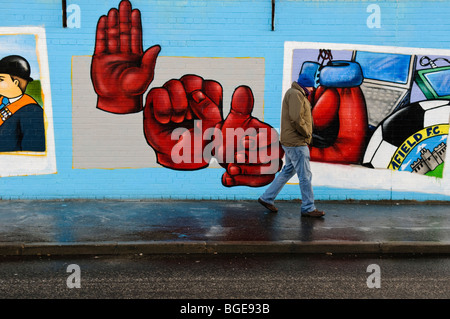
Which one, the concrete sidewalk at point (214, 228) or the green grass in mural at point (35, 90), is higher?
the green grass in mural at point (35, 90)

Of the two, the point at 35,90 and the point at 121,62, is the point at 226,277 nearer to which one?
the point at 121,62

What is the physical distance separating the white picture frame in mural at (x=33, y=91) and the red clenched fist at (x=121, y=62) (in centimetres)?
91

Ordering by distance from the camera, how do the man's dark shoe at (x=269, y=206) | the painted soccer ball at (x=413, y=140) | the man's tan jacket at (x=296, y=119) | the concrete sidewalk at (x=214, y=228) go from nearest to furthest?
1. the concrete sidewalk at (x=214, y=228)
2. the man's tan jacket at (x=296, y=119)
3. the man's dark shoe at (x=269, y=206)
4. the painted soccer ball at (x=413, y=140)

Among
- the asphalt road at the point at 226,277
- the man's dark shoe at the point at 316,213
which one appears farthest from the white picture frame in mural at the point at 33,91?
the man's dark shoe at the point at 316,213

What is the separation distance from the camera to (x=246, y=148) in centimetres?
901

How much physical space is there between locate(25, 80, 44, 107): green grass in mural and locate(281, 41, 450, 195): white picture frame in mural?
4.42 m

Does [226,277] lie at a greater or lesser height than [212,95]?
lesser

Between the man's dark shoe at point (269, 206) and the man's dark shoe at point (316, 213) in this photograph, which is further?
the man's dark shoe at point (269, 206)

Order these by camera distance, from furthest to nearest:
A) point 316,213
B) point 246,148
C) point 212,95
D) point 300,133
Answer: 1. point 246,148
2. point 212,95
3. point 316,213
4. point 300,133

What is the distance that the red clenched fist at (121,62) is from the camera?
8641mm

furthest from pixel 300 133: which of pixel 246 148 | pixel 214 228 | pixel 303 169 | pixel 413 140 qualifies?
pixel 413 140

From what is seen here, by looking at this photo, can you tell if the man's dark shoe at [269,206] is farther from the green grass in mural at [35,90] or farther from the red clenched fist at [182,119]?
the green grass in mural at [35,90]

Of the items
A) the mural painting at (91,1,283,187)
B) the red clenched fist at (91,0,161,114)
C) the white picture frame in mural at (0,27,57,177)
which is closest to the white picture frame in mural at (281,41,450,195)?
the mural painting at (91,1,283,187)

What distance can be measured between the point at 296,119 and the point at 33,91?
188 inches
